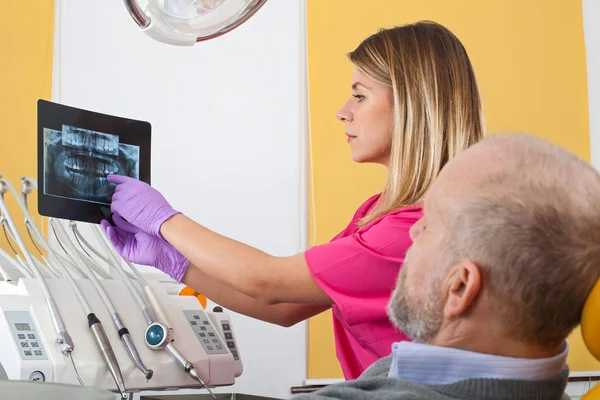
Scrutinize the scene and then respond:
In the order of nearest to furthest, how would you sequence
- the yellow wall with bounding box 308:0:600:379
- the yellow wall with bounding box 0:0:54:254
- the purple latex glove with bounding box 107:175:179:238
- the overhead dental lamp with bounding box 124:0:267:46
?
the overhead dental lamp with bounding box 124:0:267:46
the purple latex glove with bounding box 107:175:179:238
the yellow wall with bounding box 0:0:54:254
the yellow wall with bounding box 308:0:600:379

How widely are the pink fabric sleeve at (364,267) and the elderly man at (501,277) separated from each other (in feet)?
1.65

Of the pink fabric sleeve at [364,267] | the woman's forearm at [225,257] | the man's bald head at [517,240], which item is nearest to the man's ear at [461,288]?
the man's bald head at [517,240]

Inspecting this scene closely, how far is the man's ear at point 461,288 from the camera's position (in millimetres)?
943

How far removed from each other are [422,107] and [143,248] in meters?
0.70

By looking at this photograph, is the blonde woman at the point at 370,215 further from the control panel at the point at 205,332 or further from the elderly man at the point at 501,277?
the elderly man at the point at 501,277

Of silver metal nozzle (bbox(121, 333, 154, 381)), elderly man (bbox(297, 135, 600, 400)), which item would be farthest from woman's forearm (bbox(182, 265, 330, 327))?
elderly man (bbox(297, 135, 600, 400))

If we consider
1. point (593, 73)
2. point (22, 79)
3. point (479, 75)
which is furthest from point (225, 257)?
point (593, 73)

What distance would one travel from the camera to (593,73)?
3502 mm

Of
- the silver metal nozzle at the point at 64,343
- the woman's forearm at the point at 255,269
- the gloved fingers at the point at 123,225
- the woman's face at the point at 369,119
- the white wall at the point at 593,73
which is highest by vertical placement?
the white wall at the point at 593,73

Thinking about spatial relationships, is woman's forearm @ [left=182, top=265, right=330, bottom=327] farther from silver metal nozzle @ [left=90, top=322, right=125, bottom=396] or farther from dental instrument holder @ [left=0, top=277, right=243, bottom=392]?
silver metal nozzle @ [left=90, top=322, right=125, bottom=396]

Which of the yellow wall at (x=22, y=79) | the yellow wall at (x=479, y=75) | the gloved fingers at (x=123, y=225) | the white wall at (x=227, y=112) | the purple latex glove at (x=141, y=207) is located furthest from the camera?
the yellow wall at (x=479, y=75)

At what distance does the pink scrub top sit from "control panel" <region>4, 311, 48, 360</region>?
0.54 meters

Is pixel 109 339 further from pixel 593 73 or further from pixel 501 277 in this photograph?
pixel 593 73

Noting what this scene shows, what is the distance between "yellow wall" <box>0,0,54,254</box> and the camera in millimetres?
2746
